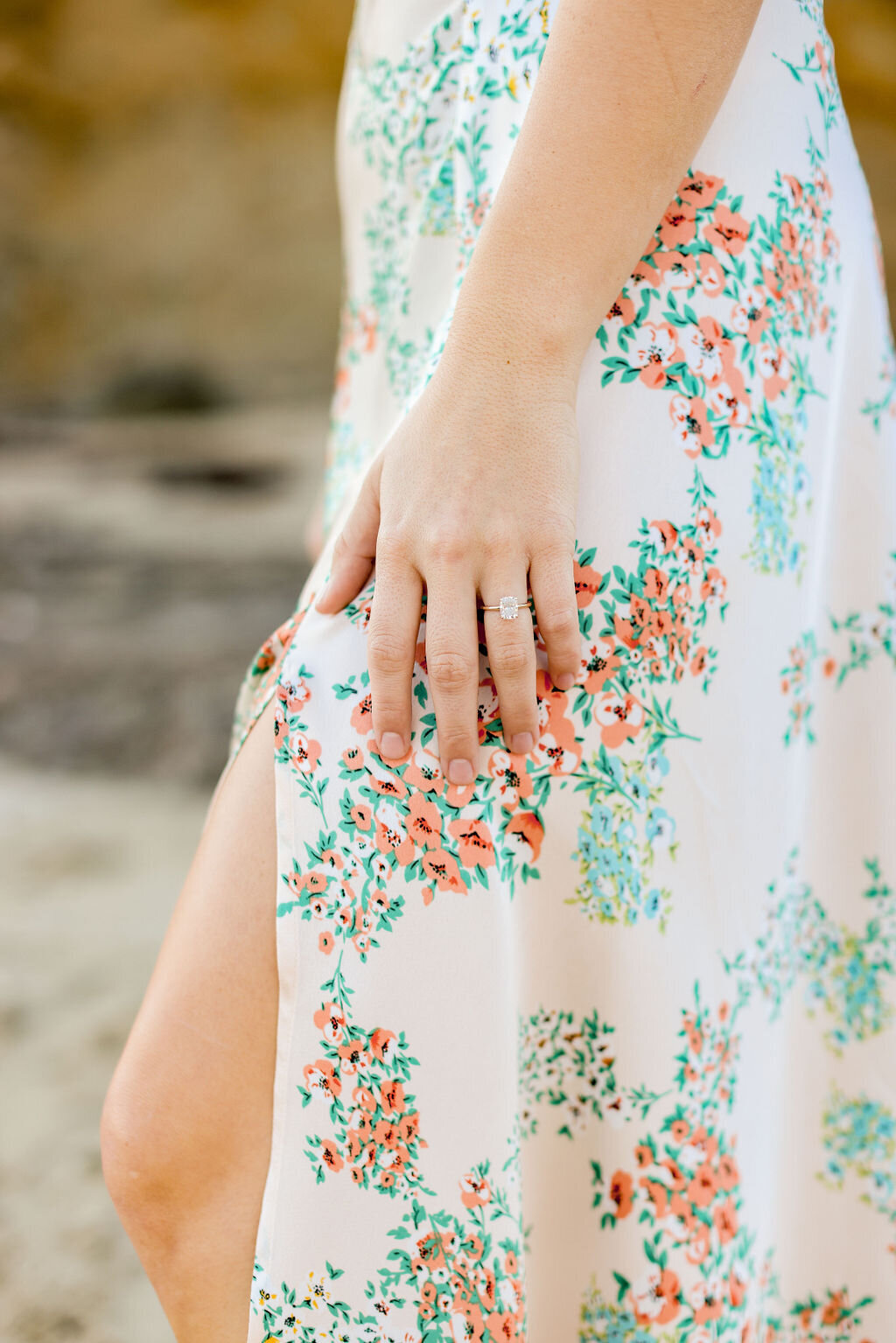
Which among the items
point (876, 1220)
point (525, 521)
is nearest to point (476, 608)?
point (525, 521)

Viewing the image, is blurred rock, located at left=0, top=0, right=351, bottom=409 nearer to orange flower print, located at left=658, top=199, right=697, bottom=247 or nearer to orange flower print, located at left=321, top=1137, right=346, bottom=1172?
orange flower print, located at left=658, top=199, right=697, bottom=247

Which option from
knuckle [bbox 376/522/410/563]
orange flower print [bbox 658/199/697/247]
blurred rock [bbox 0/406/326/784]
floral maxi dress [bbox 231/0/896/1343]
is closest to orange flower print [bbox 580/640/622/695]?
floral maxi dress [bbox 231/0/896/1343]

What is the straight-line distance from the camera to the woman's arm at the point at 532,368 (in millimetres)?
488

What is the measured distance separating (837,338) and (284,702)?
408 millimetres

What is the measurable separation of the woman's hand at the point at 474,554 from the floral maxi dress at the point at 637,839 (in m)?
0.02

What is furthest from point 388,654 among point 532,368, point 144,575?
point 144,575

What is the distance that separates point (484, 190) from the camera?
0.58 metres

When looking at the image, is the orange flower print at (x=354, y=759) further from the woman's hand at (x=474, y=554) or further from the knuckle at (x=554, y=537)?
the knuckle at (x=554, y=537)

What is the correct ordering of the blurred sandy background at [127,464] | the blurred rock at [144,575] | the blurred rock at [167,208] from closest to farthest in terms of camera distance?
the blurred sandy background at [127,464] → the blurred rock at [144,575] → the blurred rock at [167,208]

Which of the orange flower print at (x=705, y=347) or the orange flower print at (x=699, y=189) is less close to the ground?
the orange flower print at (x=699, y=189)

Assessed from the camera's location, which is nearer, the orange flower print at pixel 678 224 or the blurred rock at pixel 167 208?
the orange flower print at pixel 678 224

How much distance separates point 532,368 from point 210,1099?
1.27ft

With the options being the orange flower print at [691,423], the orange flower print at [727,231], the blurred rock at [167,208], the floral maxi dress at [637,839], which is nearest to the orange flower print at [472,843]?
the floral maxi dress at [637,839]

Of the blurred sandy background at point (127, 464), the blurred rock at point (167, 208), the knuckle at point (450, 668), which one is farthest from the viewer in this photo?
the blurred rock at point (167, 208)
